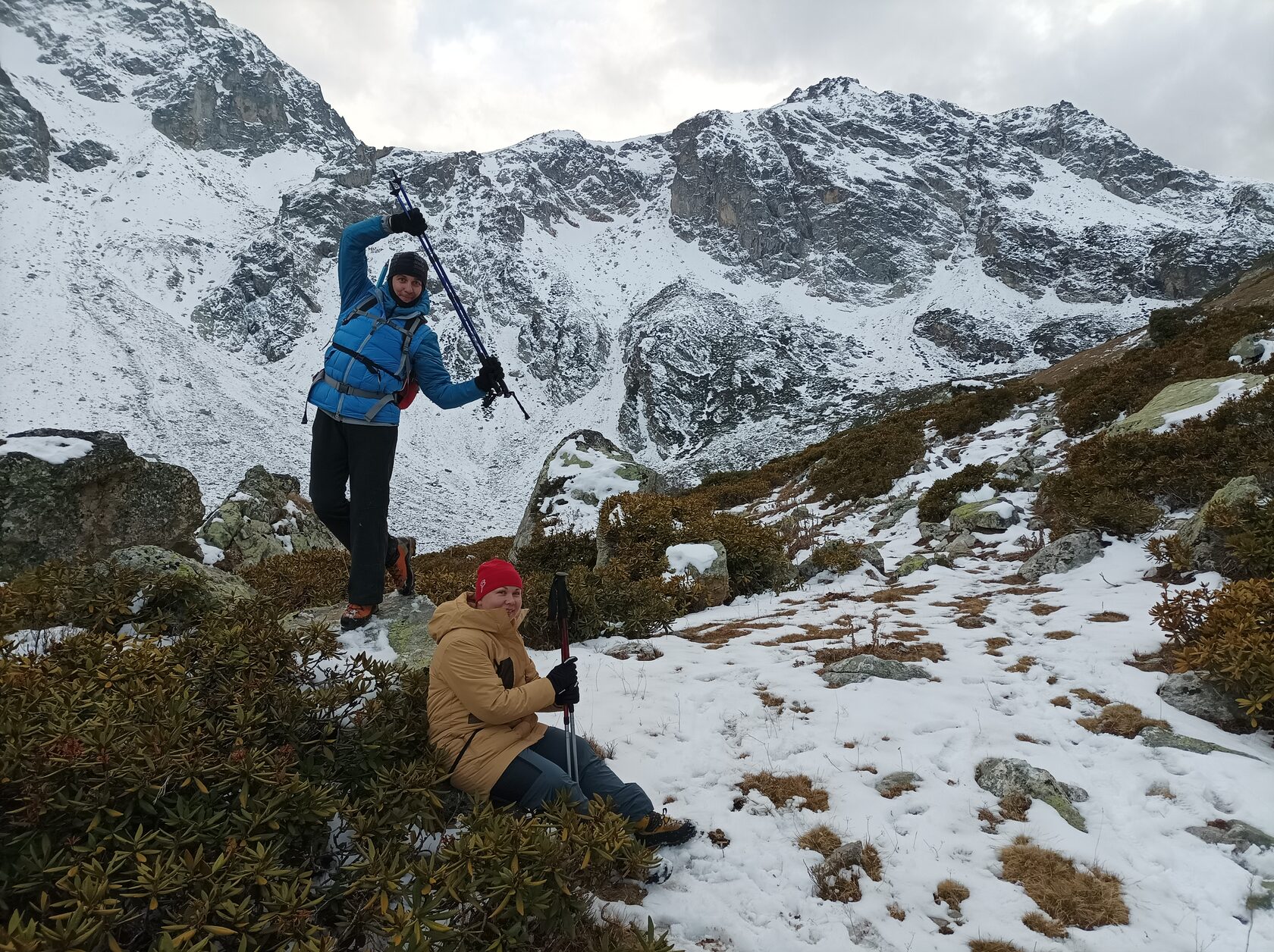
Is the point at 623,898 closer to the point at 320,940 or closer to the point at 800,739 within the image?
the point at 320,940

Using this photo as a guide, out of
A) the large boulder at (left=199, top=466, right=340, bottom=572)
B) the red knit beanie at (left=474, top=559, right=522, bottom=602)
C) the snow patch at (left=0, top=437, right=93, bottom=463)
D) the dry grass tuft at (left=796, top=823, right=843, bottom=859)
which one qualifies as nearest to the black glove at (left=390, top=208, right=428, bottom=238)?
the red knit beanie at (left=474, top=559, right=522, bottom=602)

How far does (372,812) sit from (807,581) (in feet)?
28.7

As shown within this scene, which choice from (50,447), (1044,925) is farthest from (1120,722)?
(50,447)

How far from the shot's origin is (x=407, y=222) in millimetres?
5473

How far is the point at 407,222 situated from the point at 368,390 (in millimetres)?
1819

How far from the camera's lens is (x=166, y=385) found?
67375 mm

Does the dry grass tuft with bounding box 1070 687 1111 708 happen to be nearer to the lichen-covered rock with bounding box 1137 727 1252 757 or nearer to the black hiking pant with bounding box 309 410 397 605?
the lichen-covered rock with bounding box 1137 727 1252 757

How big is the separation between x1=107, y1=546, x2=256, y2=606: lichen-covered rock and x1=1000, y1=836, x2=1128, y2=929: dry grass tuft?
623 cm

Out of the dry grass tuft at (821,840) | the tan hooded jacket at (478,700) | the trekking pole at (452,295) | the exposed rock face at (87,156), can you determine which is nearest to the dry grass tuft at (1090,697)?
the dry grass tuft at (821,840)

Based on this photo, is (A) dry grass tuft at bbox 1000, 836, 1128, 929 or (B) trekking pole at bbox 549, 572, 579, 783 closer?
(A) dry grass tuft at bbox 1000, 836, 1128, 929

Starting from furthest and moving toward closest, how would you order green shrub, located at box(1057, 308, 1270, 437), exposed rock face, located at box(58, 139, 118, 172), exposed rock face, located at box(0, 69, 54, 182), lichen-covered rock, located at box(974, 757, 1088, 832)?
exposed rock face, located at box(58, 139, 118, 172), exposed rock face, located at box(0, 69, 54, 182), green shrub, located at box(1057, 308, 1270, 437), lichen-covered rock, located at box(974, 757, 1088, 832)

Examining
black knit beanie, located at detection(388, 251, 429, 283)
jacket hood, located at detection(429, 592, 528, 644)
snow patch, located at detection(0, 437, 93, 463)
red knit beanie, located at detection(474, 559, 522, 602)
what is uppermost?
black knit beanie, located at detection(388, 251, 429, 283)

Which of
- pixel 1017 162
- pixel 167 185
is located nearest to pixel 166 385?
pixel 167 185

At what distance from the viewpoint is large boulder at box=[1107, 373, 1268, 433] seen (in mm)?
10109
